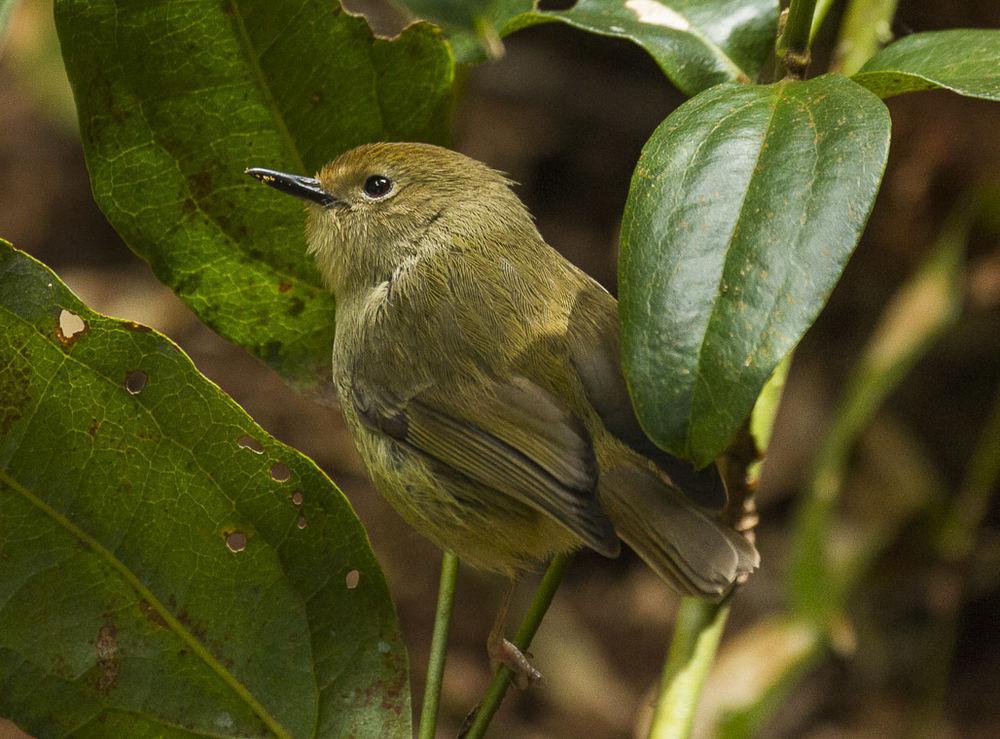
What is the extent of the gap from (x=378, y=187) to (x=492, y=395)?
0.65 metres

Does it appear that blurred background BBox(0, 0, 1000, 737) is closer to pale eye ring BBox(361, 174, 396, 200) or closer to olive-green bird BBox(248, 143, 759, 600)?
pale eye ring BBox(361, 174, 396, 200)

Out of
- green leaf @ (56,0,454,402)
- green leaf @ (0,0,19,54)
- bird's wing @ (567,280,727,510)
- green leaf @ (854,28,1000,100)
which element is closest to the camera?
green leaf @ (0,0,19,54)

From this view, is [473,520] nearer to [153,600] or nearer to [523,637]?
[523,637]

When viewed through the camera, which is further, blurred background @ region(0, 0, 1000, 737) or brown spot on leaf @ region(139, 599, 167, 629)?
blurred background @ region(0, 0, 1000, 737)

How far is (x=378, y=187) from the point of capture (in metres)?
2.71

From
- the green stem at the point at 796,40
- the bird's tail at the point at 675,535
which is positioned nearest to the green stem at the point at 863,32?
the green stem at the point at 796,40

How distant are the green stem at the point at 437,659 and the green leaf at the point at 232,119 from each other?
0.60 meters

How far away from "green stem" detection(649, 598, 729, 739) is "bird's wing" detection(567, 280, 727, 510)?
8.1 inches

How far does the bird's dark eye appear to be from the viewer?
8.77 ft

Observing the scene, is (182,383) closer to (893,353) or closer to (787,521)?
(893,353)

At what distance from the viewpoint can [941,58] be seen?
1.85 metres

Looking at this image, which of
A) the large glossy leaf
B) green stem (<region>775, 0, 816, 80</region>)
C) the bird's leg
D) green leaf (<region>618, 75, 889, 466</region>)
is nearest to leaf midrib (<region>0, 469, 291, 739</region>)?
the bird's leg

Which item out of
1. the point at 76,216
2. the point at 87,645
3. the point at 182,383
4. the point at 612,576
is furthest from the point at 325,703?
the point at 76,216

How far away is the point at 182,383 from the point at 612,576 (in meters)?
3.04
